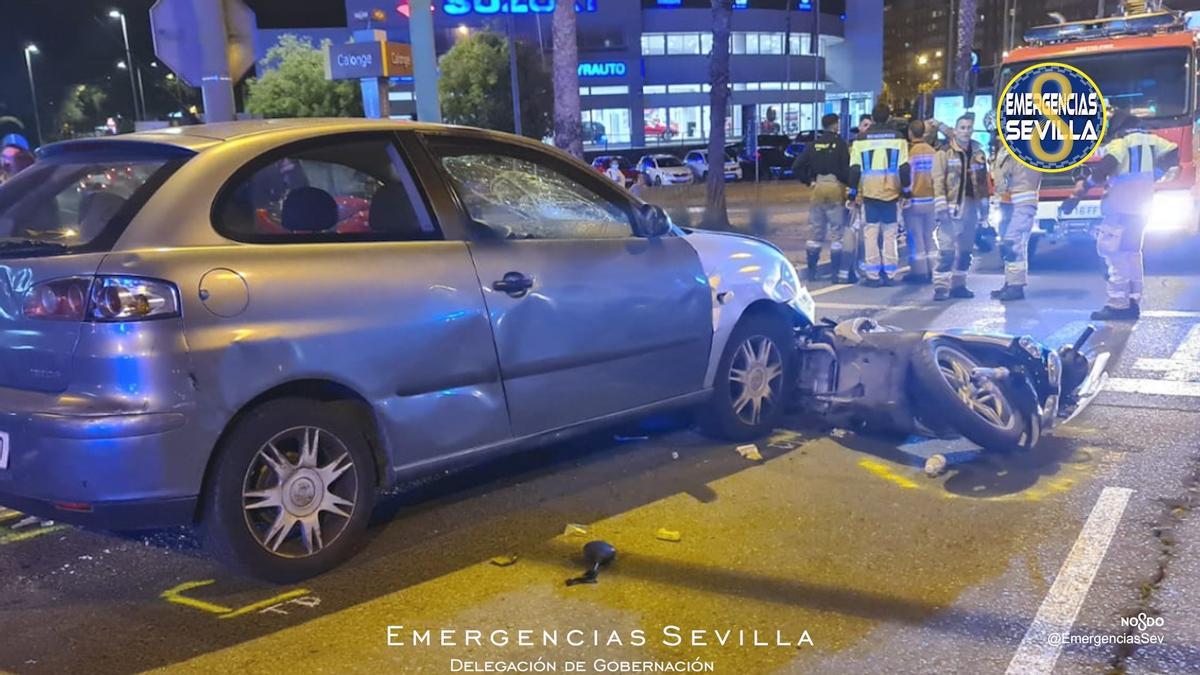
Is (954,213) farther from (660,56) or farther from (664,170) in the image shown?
(660,56)

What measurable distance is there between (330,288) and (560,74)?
1191 cm

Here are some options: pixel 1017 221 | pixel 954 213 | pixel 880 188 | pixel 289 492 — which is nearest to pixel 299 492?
pixel 289 492

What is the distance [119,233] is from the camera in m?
3.35

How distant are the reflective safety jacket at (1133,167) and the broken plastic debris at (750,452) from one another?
487cm

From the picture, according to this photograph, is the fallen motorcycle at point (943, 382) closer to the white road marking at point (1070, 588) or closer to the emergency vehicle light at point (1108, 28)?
the white road marking at point (1070, 588)

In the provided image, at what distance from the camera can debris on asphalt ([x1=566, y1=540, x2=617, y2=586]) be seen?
3.70 m

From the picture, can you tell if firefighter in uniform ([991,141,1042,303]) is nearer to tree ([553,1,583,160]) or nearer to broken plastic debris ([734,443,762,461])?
broken plastic debris ([734,443,762,461])

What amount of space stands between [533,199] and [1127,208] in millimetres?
5809

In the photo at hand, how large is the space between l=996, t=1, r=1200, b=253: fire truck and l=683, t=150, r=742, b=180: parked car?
21372 mm

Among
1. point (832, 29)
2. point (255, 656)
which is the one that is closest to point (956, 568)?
point (255, 656)

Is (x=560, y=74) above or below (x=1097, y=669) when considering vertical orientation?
above

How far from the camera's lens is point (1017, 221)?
367 inches

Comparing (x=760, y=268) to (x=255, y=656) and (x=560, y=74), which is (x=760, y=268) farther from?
(x=560, y=74)

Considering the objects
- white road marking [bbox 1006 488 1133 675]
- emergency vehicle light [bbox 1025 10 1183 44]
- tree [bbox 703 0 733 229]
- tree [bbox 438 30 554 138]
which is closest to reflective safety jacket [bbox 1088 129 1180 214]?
white road marking [bbox 1006 488 1133 675]
